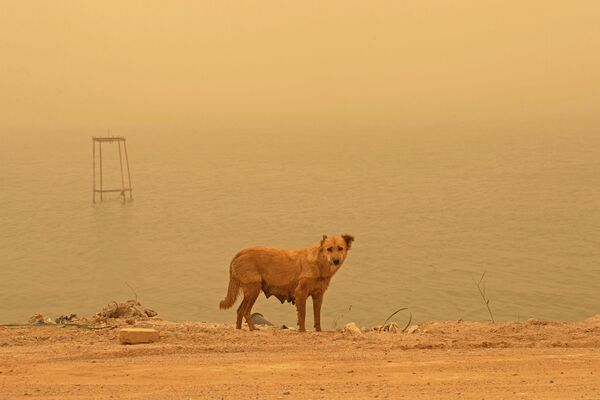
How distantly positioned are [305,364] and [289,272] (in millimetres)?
3332

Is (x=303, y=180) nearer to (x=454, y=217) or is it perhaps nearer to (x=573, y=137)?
(x=454, y=217)

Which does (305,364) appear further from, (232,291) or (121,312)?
(121,312)

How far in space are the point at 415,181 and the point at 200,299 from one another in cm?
4177

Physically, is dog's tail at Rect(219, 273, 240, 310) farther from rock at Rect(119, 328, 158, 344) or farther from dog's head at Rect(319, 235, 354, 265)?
rock at Rect(119, 328, 158, 344)

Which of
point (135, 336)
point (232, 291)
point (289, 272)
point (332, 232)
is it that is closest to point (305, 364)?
point (135, 336)

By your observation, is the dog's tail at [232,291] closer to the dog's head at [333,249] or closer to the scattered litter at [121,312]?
the dog's head at [333,249]

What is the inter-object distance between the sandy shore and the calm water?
11624 millimetres

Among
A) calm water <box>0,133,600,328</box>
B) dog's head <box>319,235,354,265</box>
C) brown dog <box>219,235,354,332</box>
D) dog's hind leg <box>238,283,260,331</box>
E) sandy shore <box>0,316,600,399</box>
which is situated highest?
dog's head <box>319,235,354,265</box>

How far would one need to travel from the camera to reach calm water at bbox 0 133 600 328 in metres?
30.0

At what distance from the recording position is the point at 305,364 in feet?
37.9

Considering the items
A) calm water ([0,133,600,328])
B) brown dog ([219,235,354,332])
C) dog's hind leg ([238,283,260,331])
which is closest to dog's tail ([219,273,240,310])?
brown dog ([219,235,354,332])

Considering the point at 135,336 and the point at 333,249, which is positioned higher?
the point at 333,249

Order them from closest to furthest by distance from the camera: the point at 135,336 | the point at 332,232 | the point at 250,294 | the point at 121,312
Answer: the point at 135,336 < the point at 250,294 < the point at 121,312 < the point at 332,232

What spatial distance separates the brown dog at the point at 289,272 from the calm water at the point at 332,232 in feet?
33.2
